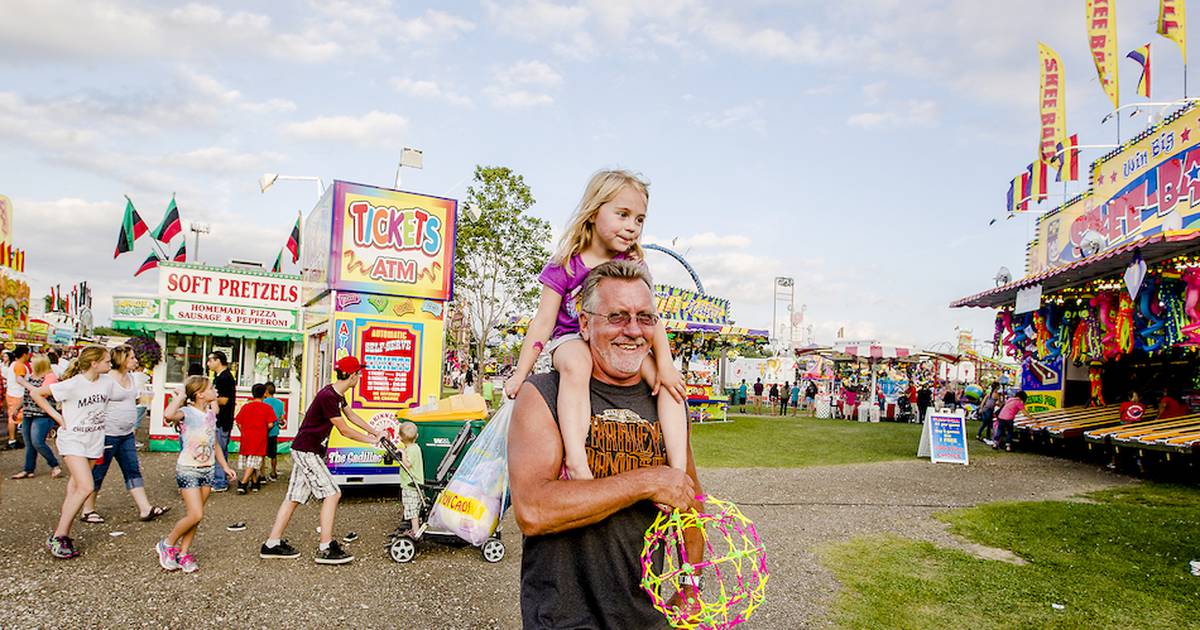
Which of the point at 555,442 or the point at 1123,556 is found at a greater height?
the point at 555,442

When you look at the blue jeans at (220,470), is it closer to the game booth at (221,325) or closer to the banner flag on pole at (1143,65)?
the game booth at (221,325)

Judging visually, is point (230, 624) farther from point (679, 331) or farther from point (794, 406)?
point (794, 406)

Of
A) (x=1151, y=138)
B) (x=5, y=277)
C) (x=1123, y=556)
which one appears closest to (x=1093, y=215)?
(x=1151, y=138)

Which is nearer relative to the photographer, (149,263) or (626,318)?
(626,318)

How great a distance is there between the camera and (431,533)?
19.8 feet

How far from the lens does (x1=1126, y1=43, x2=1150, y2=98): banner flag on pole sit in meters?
14.7

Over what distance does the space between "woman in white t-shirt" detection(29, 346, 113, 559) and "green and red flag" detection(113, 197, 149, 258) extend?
9756 millimetres

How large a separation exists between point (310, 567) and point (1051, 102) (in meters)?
18.7

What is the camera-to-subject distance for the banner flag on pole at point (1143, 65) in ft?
48.1

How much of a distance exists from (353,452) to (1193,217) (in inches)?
541

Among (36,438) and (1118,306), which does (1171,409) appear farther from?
(36,438)

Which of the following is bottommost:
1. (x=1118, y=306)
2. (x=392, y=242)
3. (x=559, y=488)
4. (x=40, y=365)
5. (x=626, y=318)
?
(x=559, y=488)

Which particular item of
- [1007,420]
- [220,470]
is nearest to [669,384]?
[220,470]

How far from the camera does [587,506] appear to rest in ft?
5.64
